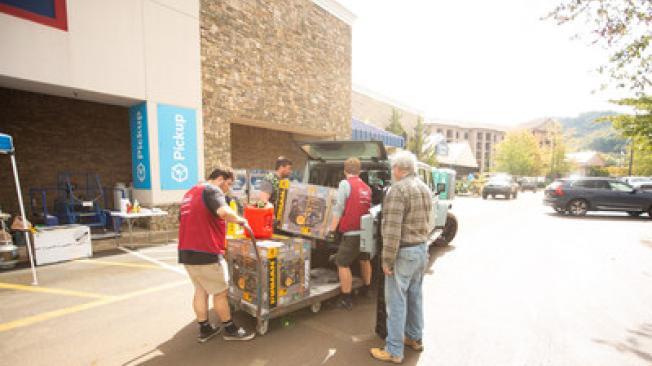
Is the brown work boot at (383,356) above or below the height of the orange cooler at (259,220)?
below

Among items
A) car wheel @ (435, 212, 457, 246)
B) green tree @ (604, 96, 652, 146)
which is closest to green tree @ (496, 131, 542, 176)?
green tree @ (604, 96, 652, 146)

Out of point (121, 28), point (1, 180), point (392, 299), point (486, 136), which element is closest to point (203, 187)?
point (392, 299)

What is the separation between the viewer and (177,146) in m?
9.13

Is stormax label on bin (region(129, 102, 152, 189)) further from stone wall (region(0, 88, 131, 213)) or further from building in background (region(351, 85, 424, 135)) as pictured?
building in background (region(351, 85, 424, 135))

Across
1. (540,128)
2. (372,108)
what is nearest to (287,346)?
(372,108)

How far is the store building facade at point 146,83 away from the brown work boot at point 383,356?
6.22 metres

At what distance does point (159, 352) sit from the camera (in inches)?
122

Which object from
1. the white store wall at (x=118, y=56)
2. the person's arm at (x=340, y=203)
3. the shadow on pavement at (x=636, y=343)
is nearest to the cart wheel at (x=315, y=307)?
the person's arm at (x=340, y=203)

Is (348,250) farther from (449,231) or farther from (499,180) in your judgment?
(499,180)

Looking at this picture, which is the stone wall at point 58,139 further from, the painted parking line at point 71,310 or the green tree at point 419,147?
the green tree at point 419,147

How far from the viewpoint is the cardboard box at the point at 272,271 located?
331cm

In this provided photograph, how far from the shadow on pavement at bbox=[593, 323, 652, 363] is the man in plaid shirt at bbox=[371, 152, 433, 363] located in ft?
7.94

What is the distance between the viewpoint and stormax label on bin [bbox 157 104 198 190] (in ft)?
28.9

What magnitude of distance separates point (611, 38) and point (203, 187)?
889cm
